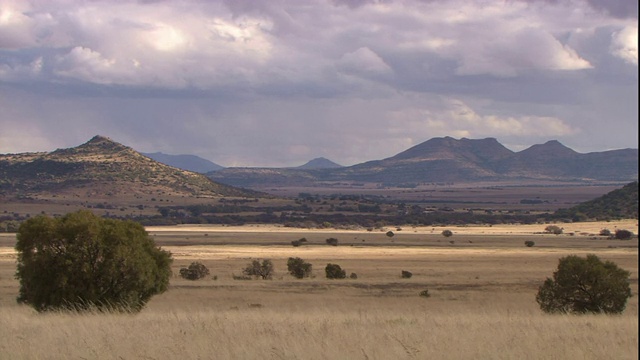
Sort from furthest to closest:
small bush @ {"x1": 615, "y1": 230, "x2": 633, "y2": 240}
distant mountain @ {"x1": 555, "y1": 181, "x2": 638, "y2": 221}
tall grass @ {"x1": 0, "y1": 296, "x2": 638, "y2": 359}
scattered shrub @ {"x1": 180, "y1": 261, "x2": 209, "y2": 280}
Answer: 1. distant mountain @ {"x1": 555, "y1": 181, "x2": 638, "y2": 221}
2. small bush @ {"x1": 615, "y1": 230, "x2": 633, "y2": 240}
3. scattered shrub @ {"x1": 180, "y1": 261, "x2": 209, "y2": 280}
4. tall grass @ {"x1": 0, "y1": 296, "x2": 638, "y2": 359}

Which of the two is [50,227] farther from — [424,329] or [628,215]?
Answer: [628,215]

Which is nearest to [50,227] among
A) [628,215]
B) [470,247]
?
[470,247]

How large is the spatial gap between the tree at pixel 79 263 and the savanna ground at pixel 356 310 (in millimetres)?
1754

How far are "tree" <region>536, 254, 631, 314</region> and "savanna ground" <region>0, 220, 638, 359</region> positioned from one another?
1.15 meters

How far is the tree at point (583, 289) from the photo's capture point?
30.2m

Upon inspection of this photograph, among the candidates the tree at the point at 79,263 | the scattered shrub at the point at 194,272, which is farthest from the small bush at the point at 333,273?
the tree at the point at 79,263

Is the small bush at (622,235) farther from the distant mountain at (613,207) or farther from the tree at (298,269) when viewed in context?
the tree at (298,269)

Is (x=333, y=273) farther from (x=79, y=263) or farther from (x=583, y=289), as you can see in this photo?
(x=79, y=263)

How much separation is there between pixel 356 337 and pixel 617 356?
11.1ft

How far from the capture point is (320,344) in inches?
417

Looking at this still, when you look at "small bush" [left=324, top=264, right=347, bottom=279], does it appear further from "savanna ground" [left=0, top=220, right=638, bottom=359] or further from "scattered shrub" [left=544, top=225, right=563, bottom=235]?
"scattered shrub" [left=544, top=225, right=563, bottom=235]

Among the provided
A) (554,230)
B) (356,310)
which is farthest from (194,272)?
(554,230)

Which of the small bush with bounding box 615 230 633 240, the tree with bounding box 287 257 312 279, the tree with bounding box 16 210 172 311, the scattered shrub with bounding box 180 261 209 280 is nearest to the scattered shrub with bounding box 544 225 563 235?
the small bush with bounding box 615 230 633 240

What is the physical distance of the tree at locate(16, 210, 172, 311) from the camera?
25688mm
